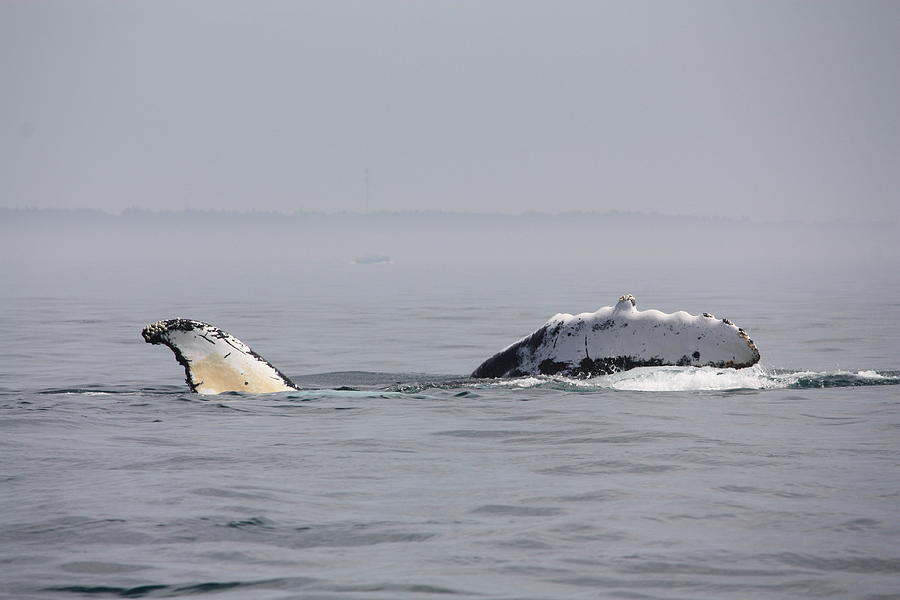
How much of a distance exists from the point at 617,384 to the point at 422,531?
5.30 meters

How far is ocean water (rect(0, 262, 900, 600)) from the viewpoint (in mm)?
6691

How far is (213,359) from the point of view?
12.8 metres

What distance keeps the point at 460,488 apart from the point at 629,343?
284 centimetres

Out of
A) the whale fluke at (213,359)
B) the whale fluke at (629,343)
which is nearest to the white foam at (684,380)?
the whale fluke at (629,343)

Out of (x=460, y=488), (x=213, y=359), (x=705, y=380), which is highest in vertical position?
(x=213, y=359)

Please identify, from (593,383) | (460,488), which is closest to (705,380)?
(593,383)

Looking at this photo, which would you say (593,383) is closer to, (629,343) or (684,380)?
(629,343)

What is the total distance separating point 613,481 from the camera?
930 cm

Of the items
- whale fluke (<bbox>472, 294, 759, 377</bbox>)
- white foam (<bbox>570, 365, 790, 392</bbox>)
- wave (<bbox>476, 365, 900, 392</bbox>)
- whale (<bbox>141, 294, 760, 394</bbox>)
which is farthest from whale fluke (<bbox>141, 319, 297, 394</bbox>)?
white foam (<bbox>570, 365, 790, 392</bbox>)

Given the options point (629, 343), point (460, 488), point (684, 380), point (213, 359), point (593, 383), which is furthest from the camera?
point (684, 380)

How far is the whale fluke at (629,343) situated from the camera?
1088 centimetres

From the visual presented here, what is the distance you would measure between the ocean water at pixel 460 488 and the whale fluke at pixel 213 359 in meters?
0.19

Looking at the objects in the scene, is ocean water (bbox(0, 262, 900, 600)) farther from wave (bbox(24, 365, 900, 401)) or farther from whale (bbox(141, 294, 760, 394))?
whale (bbox(141, 294, 760, 394))

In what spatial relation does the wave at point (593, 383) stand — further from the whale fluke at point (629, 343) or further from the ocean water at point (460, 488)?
the whale fluke at point (629, 343)
